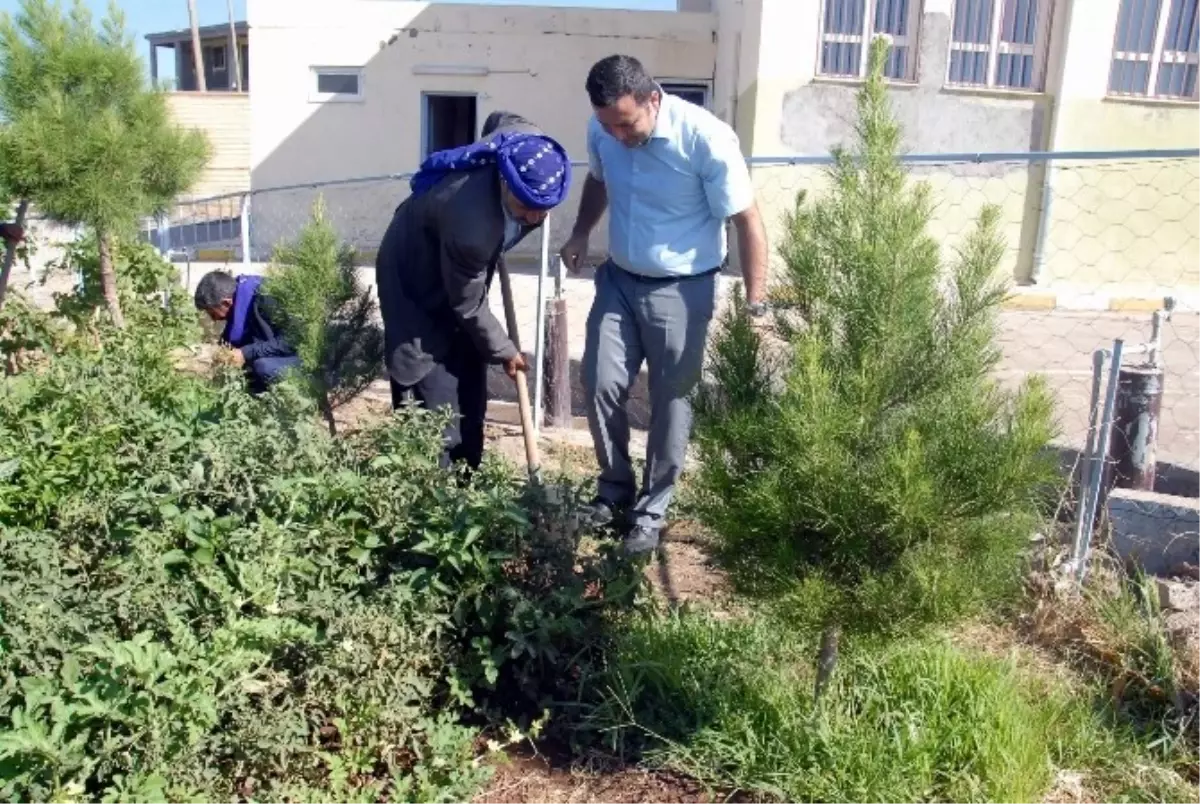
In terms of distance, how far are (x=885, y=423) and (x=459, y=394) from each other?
7.18 ft

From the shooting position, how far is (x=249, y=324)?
15.8 ft

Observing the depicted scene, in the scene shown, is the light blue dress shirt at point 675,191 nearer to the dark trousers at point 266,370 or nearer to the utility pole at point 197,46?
the dark trousers at point 266,370

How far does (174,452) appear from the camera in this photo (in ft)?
10.7

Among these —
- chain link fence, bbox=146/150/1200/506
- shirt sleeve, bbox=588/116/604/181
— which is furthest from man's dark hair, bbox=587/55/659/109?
chain link fence, bbox=146/150/1200/506

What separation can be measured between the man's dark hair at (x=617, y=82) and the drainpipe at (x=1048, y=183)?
977cm

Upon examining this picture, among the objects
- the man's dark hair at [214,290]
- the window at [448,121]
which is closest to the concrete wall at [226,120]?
the window at [448,121]

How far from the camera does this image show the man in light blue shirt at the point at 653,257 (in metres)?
3.47

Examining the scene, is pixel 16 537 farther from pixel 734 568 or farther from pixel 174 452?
pixel 734 568

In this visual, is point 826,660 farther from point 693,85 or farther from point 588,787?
point 693,85

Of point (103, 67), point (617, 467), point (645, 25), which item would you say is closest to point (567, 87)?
point (645, 25)

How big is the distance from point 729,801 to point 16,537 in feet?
6.28

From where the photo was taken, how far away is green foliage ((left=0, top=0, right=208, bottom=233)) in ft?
15.4

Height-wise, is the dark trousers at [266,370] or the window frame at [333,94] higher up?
the window frame at [333,94]

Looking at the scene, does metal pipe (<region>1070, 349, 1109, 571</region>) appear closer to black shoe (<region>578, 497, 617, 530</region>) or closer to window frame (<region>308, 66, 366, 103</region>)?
black shoe (<region>578, 497, 617, 530</region>)
